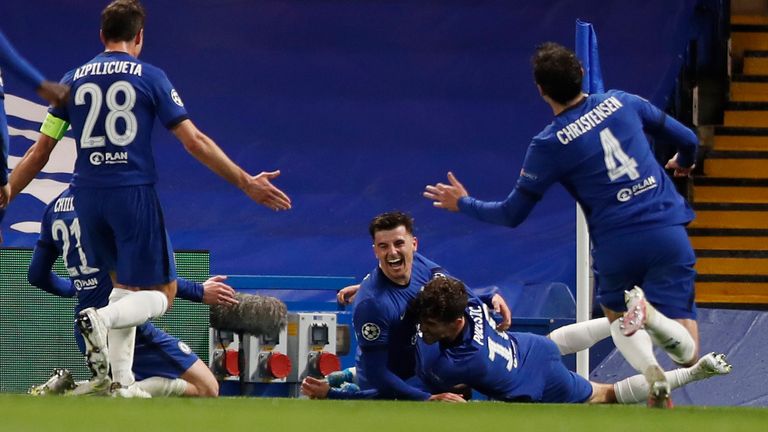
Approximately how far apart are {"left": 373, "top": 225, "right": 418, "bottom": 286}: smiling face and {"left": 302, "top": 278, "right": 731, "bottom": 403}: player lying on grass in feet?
1.05

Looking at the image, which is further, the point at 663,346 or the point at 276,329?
the point at 276,329

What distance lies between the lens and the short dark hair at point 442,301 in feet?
24.2

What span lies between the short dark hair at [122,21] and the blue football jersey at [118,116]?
122 mm

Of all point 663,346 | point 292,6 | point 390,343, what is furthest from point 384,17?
point 663,346

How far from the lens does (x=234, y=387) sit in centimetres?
1049

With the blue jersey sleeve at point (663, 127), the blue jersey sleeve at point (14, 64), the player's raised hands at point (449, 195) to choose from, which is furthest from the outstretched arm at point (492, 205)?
the blue jersey sleeve at point (14, 64)

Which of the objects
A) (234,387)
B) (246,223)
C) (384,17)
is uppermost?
(384,17)

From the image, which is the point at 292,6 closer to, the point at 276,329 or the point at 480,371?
the point at 276,329

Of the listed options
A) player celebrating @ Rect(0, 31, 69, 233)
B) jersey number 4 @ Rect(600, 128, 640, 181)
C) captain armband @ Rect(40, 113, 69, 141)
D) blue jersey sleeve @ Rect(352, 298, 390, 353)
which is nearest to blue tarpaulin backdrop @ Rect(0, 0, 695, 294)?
blue jersey sleeve @ Rect(352, 298, 390, 353)

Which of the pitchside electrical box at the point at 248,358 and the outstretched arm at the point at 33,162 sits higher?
the outstretched arm at the point at 33,162

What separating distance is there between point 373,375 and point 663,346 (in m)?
2.00

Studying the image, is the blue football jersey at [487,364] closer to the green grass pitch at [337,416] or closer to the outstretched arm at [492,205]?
the outstretched arm at [492,205]

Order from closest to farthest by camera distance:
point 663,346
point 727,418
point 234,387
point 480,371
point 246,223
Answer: point 727,418, point 663,346, point 480,371, point 234,387, point 246,223

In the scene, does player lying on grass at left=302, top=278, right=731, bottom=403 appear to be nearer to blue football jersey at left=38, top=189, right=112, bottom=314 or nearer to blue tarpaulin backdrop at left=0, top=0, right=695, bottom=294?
blue football jersey at left=38, top=189, right=112, bottom=314
